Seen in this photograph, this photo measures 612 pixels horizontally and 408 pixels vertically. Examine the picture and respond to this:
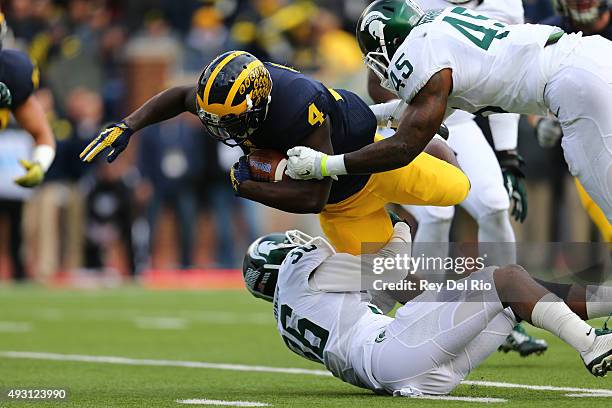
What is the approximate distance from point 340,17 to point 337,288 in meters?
11.0

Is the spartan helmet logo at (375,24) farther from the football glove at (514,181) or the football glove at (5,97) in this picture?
the football glove at (5,97)

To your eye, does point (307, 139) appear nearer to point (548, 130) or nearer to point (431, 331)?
point (431, 331)

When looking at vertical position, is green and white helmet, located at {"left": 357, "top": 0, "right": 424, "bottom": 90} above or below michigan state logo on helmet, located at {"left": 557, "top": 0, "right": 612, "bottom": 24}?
above

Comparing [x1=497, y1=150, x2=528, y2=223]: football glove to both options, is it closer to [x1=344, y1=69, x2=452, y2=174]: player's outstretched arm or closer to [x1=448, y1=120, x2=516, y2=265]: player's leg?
[x1=448, y1=120, x2=516, y2=265]: player's leg

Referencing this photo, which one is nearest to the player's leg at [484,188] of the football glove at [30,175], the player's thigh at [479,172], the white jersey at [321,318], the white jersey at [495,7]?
the player's thigh at [479,172]

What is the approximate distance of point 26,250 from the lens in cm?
1502

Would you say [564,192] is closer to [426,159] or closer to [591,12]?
[591,12]

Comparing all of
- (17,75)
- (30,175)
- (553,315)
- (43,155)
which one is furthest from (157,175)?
(553,315)

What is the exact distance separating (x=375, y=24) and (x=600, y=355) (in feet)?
5.48

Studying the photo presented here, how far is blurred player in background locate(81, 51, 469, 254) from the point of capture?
522cm

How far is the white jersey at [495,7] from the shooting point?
23.5 feet

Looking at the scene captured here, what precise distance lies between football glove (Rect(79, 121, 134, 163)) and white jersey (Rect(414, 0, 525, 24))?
2.09 m

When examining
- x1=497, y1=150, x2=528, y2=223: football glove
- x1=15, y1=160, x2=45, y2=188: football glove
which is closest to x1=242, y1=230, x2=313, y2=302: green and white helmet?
x1=497, y1=150, x2=528, y2=223: football glove

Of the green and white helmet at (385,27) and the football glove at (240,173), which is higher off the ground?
the green and white helmet at (385,27)
